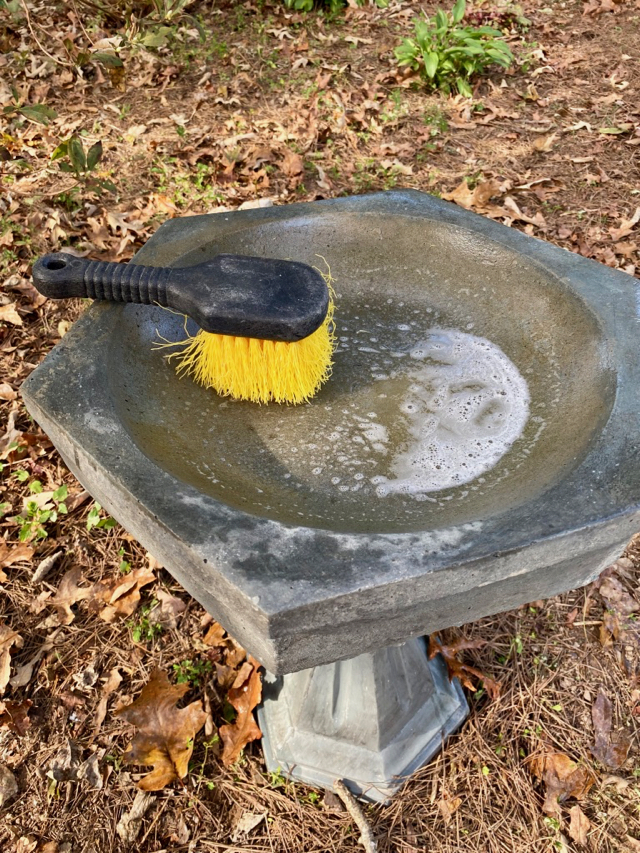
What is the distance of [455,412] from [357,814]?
4.28ft

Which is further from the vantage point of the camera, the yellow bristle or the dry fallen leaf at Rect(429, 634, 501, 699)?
the dry fallen leaf at Rect(429, 634, 501, 699)

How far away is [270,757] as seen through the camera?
2.20 meters

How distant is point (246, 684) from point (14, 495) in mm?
1282

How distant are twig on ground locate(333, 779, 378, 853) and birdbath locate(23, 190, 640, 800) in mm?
48

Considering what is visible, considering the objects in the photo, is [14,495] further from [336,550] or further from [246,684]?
[336,550]

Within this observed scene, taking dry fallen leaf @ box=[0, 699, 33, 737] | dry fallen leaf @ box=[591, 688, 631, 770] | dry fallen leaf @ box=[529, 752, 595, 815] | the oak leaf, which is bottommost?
dry fallen leaf @ box=[591, 688, 631, 770]

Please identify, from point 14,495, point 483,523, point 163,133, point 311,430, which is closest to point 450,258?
point 311,430

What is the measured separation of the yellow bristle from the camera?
65.3 inches

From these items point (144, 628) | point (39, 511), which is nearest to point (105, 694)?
point (144, 628)

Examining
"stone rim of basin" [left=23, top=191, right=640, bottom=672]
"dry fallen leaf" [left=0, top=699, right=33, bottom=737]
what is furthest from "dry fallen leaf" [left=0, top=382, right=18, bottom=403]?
"stone rim of basin" [left=23, top=191, right=640, bottom=672]

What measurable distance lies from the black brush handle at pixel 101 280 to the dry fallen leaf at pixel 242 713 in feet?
4.01

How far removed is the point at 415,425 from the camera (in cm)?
172

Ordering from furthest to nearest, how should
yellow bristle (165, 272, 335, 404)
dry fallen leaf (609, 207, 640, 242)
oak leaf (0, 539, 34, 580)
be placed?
dry fallen leaf (609, 207, 640, 242), oak leaf (0, 539, 34, 580), yellow bristle (165, 272, 335, 404)

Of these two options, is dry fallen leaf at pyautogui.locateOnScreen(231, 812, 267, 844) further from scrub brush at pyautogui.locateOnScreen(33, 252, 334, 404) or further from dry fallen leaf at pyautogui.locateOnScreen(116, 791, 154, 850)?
scrub brush at pyautogui.locateOnScreen(33, 252, 334, 404)
